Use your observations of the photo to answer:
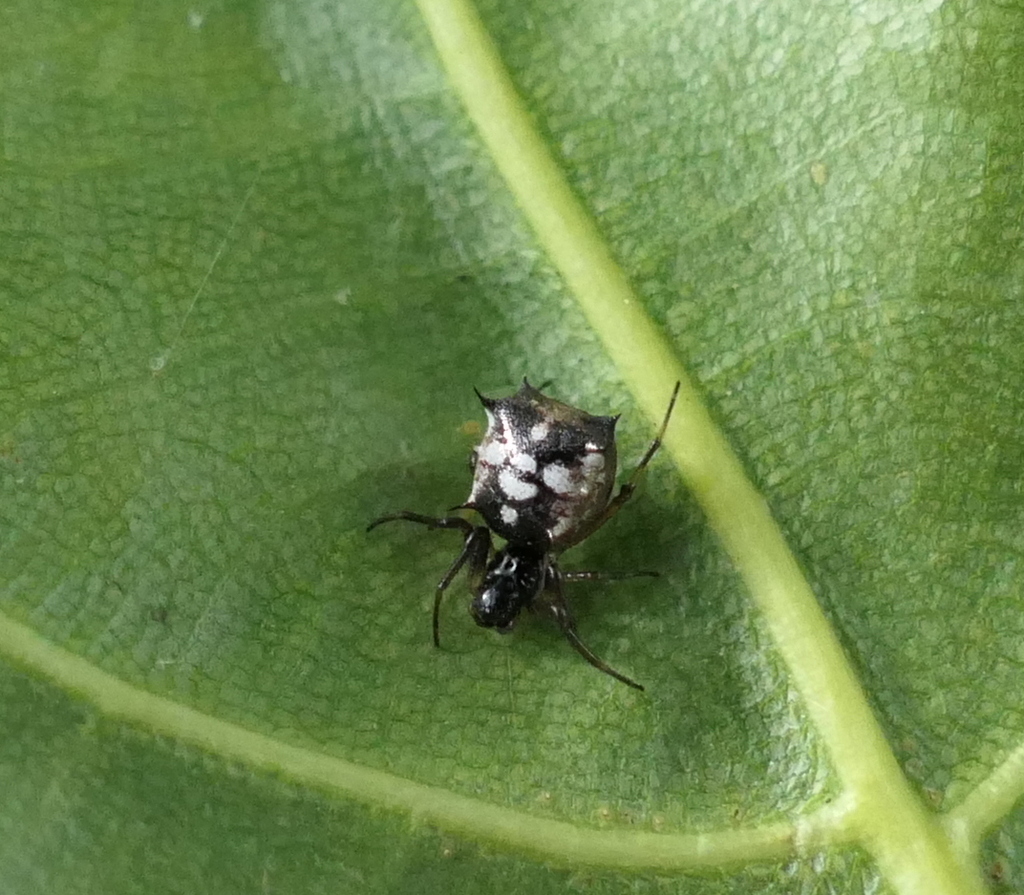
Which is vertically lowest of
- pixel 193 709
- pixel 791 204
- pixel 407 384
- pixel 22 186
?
pixel 193 709

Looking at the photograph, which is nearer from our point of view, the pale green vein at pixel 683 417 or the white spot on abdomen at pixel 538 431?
the pale green vein at pixel 683 417

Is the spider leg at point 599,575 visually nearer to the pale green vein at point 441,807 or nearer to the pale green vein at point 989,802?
the pale green vein at point 441,807

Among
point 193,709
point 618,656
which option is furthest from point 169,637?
point 618,656

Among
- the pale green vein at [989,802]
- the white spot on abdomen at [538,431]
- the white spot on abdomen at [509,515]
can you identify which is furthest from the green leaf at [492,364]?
the white spot on abdomen at [509,515]

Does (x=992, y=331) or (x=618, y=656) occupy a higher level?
(x=992, y=331)

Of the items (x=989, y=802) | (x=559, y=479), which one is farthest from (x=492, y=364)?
(x=989, y=802)

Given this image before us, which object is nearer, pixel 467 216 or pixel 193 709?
pixel 193 709

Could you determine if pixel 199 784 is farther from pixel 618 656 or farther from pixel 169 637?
pixel 618 656

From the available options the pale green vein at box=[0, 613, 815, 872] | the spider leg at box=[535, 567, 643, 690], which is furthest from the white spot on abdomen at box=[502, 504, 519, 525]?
the pale green vein at box=[0, 613, 815, 872]
